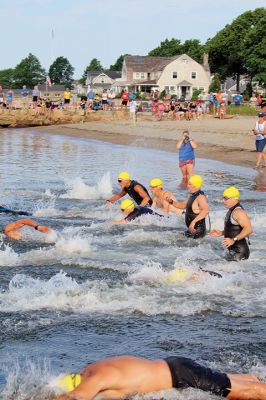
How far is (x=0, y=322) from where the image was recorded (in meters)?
7.89

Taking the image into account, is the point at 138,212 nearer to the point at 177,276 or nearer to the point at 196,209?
the point at 196,209

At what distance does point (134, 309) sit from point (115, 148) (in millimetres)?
22848

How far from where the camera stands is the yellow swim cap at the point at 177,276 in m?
9.36

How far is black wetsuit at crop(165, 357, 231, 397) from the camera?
5730 mm

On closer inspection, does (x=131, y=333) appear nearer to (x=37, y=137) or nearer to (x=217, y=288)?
(x=217, y=288)

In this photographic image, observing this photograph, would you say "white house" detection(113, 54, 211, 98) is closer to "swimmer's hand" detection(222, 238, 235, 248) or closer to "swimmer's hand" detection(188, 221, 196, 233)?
"swimmer's hand" detection(188, 221, 196, 233)

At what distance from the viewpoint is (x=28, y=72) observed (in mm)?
169250

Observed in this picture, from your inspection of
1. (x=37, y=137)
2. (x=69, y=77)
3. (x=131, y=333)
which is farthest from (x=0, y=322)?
(x=69, y=77)

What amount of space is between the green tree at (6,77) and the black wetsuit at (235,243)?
16492 centimetres

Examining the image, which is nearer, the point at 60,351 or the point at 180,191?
the point at 60,351

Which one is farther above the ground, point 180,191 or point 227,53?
point 227,53

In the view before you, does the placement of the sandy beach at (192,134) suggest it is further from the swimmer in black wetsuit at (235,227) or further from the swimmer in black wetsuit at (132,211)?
the swimmer in black wetsuit at (235,227)

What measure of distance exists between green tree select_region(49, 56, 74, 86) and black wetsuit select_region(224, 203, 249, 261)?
575 feet

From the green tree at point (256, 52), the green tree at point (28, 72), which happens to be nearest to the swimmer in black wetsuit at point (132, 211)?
the green tree at point (256, 52)
